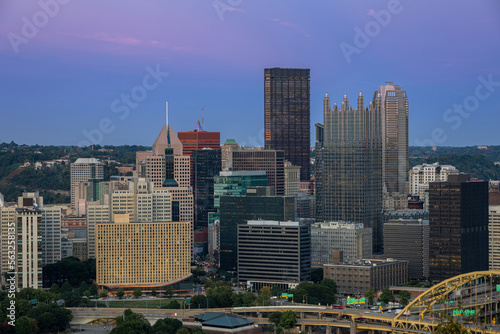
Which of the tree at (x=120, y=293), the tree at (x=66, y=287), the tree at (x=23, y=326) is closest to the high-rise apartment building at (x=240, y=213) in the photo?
the tree at (x=120, y=293)

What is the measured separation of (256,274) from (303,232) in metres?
7.97

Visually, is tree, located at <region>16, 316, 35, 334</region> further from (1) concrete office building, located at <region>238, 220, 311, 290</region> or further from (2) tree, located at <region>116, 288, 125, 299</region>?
(1) concrete office building, located at <region>238, 220, 311, 290</region>

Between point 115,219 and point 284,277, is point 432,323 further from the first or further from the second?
point 115,219

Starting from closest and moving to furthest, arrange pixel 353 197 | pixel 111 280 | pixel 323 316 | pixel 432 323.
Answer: pixel 432 323 → pixel 323 316 → pixel 111 280 → pixel 353 197

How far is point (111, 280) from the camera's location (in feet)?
387

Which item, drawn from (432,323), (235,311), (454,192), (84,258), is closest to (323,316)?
(235,311)

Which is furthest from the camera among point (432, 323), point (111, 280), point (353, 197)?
point (353, 197)

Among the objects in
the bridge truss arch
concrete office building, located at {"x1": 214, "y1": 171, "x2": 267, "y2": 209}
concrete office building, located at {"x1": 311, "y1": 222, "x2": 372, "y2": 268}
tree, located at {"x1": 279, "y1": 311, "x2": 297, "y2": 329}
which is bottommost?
tree, located at {"x1": 279, "y1": 311, "x2": 297, "y2": 329}

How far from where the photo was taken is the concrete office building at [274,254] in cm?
12144

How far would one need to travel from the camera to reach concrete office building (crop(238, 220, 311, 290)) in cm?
12144

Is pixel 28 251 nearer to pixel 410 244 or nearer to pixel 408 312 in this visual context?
pixel 408 312

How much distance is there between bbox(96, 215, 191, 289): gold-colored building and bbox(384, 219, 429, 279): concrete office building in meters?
31.8

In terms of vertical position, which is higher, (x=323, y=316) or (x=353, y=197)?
(x=353, y=197)

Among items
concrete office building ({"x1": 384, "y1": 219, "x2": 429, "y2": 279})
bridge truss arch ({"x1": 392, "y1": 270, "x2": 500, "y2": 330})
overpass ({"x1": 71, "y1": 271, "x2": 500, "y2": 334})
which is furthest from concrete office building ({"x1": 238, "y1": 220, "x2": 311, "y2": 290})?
bridge truss arch ({"x1": 392, "y1": 270, "x2": 500, "y2": 330})
